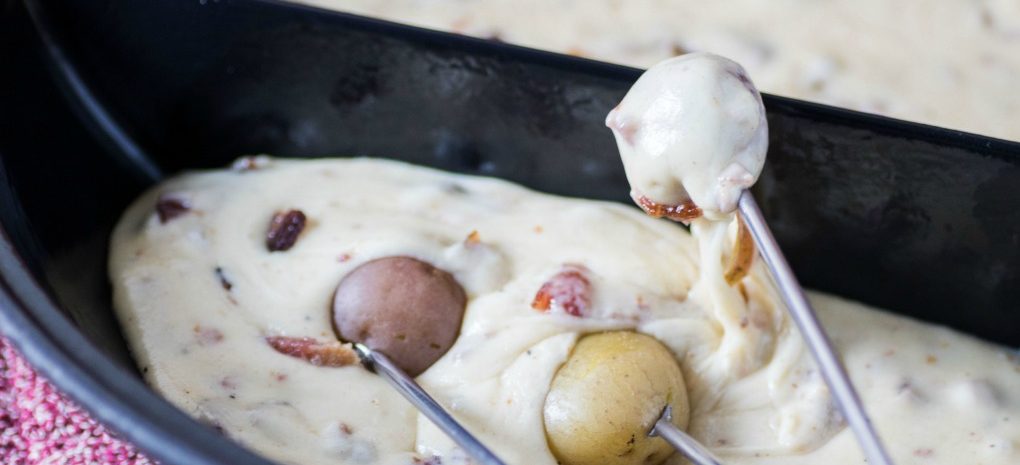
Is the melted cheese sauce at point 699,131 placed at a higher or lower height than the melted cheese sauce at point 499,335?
higher

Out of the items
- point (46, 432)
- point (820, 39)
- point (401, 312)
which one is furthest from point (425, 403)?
point (820, 39)

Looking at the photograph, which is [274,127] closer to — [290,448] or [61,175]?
[61,175]

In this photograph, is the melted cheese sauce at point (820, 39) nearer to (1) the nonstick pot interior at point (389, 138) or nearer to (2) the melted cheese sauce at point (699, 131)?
(1) the nonstick pot interior at point (389, 138)

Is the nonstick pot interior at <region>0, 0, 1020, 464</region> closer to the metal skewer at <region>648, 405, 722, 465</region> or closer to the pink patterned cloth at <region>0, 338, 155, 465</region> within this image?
the pink patterned cloth at <region>0, 338, 155, 465</region>

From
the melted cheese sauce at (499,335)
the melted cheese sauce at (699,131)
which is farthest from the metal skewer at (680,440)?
the melted cheese sauce at (699,131)

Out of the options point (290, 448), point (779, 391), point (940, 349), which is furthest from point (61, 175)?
point (940, 349)

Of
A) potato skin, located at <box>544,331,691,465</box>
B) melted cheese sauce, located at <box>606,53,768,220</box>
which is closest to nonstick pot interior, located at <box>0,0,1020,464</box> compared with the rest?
melted cheese sauce, located at <box>606,53,768,220</box>
